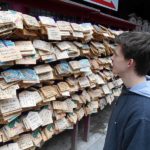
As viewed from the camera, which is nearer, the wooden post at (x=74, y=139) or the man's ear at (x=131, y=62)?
the man's ear at (x=131, y=62)

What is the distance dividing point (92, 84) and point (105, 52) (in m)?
Answer: 0.69

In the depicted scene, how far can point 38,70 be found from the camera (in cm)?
306

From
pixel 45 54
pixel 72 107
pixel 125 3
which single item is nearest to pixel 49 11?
pixel 45 54

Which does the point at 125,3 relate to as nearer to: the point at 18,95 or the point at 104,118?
the point at 104,118

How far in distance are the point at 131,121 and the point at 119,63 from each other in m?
0.36

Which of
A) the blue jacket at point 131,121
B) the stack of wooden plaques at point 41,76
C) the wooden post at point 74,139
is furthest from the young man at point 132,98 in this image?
the wooden post at point 74,139

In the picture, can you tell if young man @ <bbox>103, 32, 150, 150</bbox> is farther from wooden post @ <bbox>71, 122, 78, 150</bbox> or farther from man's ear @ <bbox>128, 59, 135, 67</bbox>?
wooden post @ <bbox>71, 122, 78, 150</bbox>

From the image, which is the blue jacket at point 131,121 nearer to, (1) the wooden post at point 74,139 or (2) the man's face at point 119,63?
(2) the man's face at point 119,63

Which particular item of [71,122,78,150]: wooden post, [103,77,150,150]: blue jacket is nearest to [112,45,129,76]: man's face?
[103,77,150,150]: blue jacket

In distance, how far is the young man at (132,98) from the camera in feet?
5.48

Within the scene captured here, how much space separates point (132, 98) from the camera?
181cm

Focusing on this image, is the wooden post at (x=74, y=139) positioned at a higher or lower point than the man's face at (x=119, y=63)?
lower

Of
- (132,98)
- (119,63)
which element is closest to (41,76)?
(119,63)

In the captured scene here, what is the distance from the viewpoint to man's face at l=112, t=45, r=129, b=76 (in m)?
1.87
